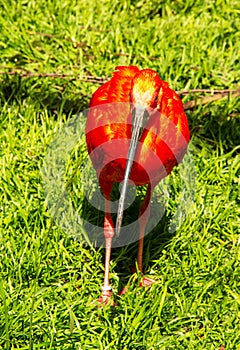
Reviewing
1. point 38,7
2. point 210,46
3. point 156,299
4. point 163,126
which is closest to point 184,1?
point 210,46

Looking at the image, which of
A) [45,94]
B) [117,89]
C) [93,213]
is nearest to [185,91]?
[45,94]

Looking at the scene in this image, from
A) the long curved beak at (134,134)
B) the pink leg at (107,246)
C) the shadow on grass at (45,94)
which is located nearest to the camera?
the long curved beak at (134,134)

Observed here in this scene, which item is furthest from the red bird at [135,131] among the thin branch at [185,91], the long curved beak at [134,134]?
the thin branch at [185,91]

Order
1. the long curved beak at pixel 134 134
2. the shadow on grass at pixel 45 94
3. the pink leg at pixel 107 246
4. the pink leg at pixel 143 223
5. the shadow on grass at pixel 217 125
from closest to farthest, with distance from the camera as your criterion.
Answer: the long curved beak at pixel 134 134
the pink leg at pixel 107 246
the pink leg at pixel 143 223
the shadow on grass at pixel 217 125
the shadow on grass at pixel 45 94

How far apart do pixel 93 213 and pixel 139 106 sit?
1.12 m

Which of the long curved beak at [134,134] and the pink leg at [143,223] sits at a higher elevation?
the long curved beak at [134,134]

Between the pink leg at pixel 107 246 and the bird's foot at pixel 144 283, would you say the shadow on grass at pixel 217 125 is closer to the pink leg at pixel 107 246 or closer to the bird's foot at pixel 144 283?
the pink leg at pixel 107 246

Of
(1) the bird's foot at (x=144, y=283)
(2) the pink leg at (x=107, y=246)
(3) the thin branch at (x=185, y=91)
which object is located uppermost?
(3) the thin branch at (x=185, y=91)

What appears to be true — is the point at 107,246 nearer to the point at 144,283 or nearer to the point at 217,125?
the point at 144,283

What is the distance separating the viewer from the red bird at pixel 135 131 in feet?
11.6

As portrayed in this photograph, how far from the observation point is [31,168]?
4680 millimetres

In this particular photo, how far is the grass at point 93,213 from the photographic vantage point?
12.4 feet

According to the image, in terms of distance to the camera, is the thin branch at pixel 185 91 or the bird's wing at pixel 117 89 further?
the thin branch at pixel 185 91

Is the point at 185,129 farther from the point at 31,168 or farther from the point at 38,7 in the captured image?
the point at 38,7
